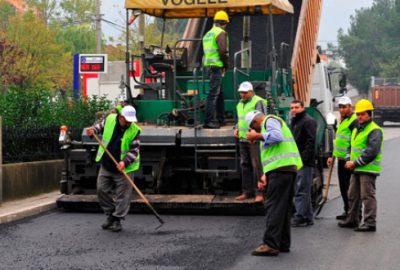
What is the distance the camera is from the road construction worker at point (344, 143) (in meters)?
11.7

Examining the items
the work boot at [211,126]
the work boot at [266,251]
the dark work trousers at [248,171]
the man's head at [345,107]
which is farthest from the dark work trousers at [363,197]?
the work boot at [211,126]

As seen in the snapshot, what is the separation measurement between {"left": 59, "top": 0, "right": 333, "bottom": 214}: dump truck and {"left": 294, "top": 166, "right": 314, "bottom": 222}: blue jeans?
Answer: 0.73 meters

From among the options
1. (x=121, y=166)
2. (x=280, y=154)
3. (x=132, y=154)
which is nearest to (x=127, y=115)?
(x=132, y=154)

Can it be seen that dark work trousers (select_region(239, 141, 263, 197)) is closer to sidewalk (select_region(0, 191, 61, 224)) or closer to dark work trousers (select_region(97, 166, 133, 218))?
dark work trousers (select_region(97, 166, 133, 218))

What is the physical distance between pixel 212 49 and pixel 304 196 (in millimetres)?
2800

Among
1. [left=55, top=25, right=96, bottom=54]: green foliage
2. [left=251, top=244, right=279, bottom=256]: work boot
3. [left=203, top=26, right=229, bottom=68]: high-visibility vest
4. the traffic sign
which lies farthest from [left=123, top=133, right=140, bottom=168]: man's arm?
[left=55, top=25, right=96, bottom=54]: green foliage

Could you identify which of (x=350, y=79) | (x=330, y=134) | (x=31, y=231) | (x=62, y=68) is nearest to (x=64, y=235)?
(x=31, y=231)

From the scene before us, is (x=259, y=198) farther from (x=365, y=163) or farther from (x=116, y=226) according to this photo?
(x=116, y=226)

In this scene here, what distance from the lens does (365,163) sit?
35.7 ft

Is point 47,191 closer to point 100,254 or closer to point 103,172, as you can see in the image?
point 103,172

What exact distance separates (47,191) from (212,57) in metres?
3.81

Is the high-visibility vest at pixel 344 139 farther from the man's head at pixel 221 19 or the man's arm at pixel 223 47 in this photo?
the man's head at pixel 221 19

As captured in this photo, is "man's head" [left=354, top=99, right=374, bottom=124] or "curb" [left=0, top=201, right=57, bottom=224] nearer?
"man's head" [left=354, top=99, right=374, bottom=124]

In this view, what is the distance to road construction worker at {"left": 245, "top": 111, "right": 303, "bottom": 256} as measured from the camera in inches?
364
